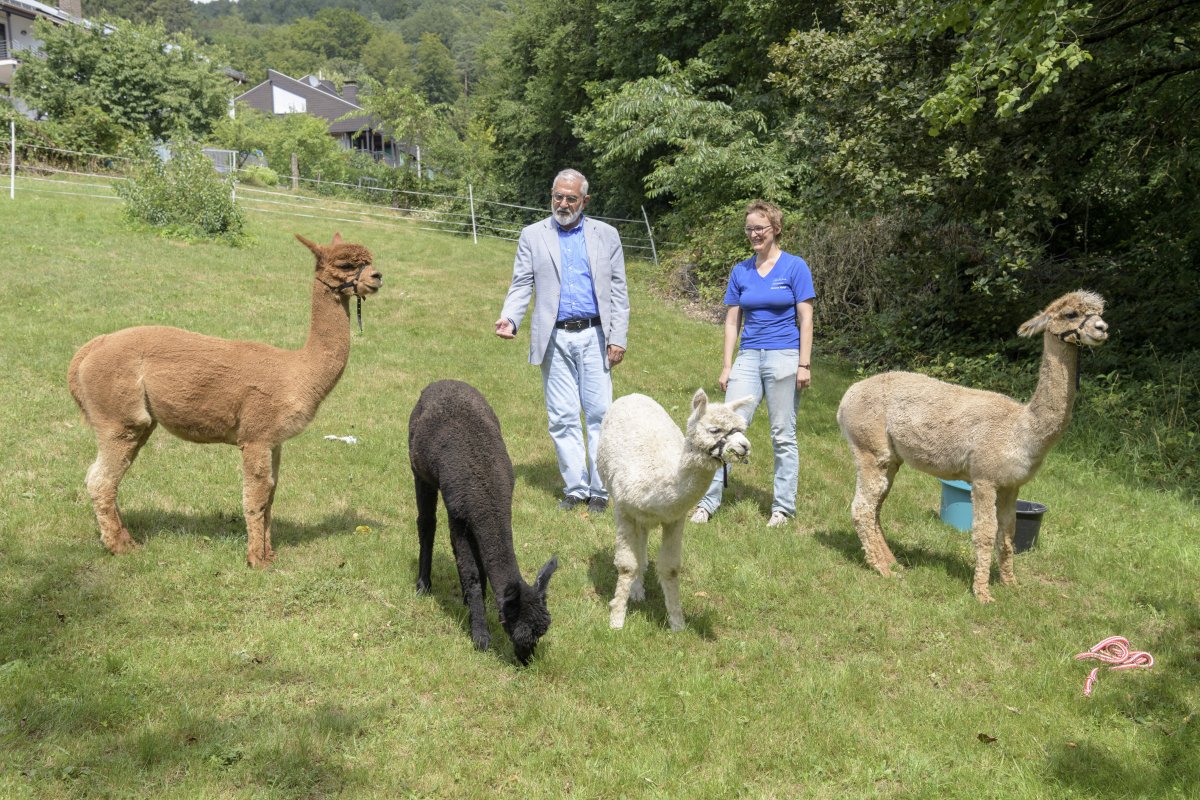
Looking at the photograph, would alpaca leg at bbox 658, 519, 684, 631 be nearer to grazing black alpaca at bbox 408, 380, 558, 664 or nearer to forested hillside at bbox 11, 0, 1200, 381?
grazing black alpaca at bbox 408, 380, 558, 664

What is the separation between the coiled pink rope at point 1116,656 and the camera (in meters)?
4.71

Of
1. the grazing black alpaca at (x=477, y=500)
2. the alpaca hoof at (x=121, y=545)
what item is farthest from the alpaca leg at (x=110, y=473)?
the grazing black alpaca at (x=477, y=500)

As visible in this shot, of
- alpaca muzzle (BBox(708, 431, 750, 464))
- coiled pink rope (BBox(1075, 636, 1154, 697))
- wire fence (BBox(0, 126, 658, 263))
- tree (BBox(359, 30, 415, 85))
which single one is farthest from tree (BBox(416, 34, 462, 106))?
coiled pink rope (BBox(1075, 636, 1154, 697))

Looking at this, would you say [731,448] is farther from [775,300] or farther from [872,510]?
[775,300]

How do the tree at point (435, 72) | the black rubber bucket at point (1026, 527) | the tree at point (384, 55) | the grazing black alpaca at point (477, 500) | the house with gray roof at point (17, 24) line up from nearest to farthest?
the grazing black alpaca at point (477, 500), the black rubber bucket at point (1026, 527), the house with gray roof at point (17, 24), the tree at point (435, 72), the tree at point (384, 55)

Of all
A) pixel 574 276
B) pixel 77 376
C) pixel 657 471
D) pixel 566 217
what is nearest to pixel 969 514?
pixel 657 471

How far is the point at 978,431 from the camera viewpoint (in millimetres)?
5691

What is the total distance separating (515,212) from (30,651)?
88.8 feet

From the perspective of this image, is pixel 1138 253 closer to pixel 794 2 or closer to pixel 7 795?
pixel 794 2

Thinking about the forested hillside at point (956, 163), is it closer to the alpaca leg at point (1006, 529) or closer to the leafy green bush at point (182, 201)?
the alpaca leg at point (1006, 529)

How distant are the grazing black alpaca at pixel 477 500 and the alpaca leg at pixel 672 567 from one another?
2.33 ft

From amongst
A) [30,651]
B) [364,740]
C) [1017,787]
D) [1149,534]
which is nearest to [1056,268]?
[1149,534]

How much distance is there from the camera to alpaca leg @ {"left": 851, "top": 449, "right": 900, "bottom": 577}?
20.0 ft

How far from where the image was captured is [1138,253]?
12.2m
